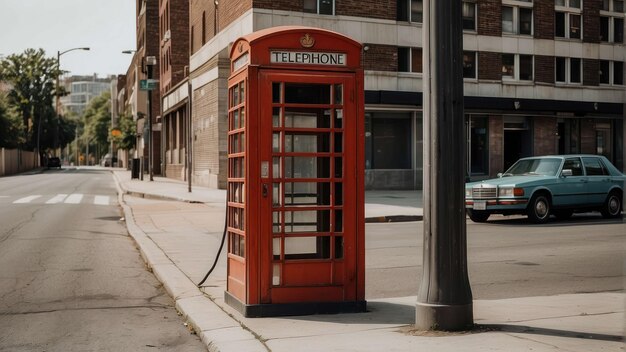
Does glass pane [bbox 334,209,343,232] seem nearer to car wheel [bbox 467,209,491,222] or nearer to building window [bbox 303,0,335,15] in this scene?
car wheel [bbox 467,209,491,222]

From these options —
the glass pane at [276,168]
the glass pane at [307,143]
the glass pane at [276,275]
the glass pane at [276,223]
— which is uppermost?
the glass pane at [307,143]

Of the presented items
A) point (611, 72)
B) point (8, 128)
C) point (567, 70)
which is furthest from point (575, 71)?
point (8, 128)

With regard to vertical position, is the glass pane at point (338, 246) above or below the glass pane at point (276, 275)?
above

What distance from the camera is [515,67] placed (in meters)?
37.6

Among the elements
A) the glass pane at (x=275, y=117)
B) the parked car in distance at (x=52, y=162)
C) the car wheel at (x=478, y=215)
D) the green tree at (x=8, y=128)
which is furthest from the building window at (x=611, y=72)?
the parked car in distance at (x=52, y=162)

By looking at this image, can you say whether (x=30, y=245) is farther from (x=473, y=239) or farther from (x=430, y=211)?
(x=430, y=211)

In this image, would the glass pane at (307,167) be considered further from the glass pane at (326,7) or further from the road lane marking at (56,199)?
the glass pane at (326,7)

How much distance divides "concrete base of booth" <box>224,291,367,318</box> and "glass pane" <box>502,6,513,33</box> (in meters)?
32.7

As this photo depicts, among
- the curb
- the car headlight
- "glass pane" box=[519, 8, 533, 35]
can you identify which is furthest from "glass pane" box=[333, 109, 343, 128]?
"glass pane" box=[519, 8, 533, 35]

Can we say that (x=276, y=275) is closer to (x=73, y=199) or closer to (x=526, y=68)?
(x=73, y=199)

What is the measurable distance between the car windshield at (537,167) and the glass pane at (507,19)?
65.5 ft

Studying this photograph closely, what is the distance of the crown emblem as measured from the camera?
700cm

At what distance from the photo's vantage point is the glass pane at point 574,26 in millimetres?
39406

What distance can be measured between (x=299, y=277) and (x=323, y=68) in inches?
78.5
